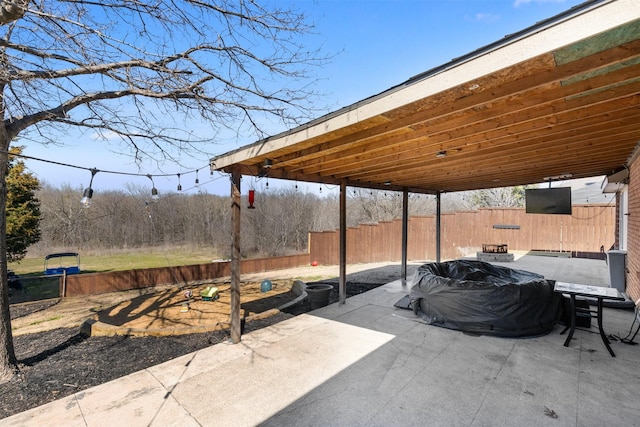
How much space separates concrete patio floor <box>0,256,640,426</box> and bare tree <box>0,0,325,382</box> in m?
1.74

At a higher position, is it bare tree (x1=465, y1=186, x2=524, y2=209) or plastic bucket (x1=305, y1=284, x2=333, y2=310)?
bare tree (x1=465, y1=186, x2=524, y2=209)

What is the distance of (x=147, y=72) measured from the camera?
140 inches

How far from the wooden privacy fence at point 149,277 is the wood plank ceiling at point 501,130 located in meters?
6.13

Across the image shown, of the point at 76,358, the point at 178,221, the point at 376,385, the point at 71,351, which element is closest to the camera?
the point at 376,385

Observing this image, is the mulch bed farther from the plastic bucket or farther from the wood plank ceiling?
the wood plank ceiling

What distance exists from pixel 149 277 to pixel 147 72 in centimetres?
677

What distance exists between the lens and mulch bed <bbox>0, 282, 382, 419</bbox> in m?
2.72

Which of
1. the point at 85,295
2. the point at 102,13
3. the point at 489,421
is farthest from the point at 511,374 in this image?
the point at 85,295

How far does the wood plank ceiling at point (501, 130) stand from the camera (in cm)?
159

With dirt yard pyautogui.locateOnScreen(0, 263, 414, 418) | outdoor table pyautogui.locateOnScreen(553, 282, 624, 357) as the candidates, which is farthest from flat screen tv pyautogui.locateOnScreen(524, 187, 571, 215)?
dirt yard pyautogui.locateOnScreen(0, 263, 414, 418)

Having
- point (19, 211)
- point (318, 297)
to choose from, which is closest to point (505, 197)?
point (318, 297)

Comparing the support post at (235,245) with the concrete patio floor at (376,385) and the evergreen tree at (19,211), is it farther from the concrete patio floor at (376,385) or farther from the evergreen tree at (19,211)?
the evergreen tree at (19,211)

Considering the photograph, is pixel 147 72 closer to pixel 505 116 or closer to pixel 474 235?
pixel 505 116

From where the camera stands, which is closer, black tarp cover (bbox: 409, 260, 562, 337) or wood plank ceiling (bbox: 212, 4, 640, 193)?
wood plank ceiling (bbox: 212, 4, 640, 193)
